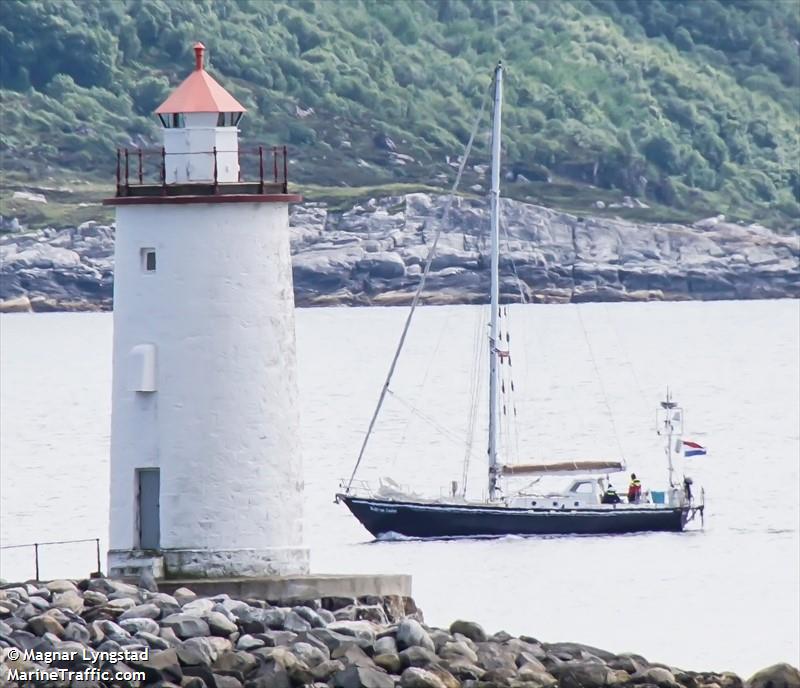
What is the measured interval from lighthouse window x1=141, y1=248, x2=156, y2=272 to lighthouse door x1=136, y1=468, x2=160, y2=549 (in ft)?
4.96

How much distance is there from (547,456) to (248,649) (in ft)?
150

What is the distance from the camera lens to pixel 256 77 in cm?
18538

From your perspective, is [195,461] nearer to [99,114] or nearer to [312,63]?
[99,114]

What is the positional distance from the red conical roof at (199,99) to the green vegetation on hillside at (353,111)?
14605 cm

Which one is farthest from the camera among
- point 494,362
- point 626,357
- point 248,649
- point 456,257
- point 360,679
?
point 456,257

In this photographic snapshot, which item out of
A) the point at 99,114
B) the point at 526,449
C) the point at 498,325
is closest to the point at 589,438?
the point at 526,449

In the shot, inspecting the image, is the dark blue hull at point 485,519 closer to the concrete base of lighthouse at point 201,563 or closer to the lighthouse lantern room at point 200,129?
the concrete base of lighthouse at point 201,563

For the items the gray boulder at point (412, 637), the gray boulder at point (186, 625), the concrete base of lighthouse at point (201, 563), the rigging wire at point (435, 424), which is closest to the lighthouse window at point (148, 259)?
the concrete base of lighthouse at point (201, 563)

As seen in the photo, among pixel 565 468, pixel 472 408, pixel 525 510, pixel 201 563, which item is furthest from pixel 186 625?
pixel 472 408

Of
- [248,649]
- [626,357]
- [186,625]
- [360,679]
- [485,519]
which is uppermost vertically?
[626,357]

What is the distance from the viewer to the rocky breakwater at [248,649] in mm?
17922

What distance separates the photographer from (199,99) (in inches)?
784

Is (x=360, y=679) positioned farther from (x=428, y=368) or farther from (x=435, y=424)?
(x=428, y=368)

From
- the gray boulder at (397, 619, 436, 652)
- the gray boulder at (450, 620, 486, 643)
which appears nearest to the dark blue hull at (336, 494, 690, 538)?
the gray boulder at (450, 620, 486, 643)
